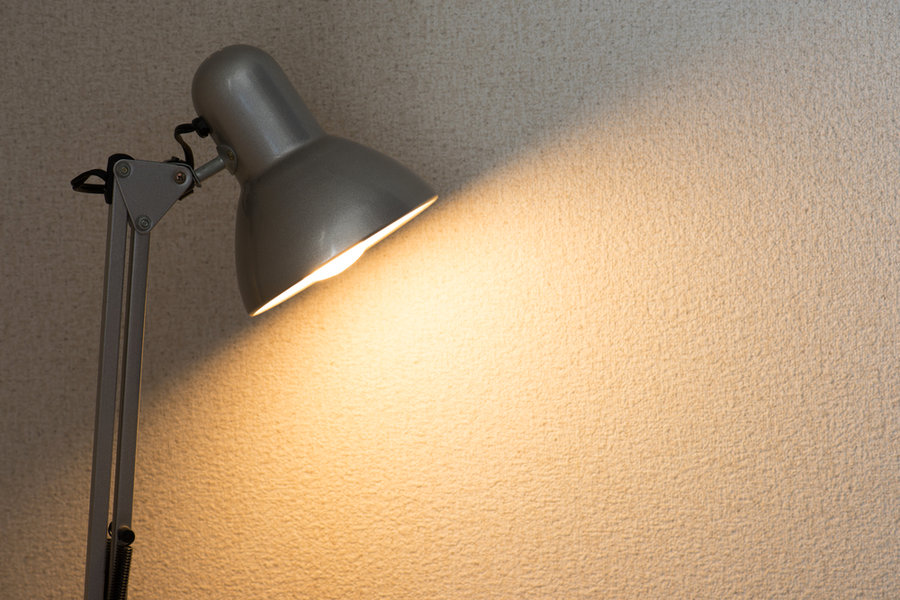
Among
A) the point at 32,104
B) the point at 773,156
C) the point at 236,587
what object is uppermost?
the point at 32,104

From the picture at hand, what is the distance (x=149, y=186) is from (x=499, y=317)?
18.0 inches

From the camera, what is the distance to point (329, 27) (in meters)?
0.94

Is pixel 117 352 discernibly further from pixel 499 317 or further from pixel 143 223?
pixel 499 317

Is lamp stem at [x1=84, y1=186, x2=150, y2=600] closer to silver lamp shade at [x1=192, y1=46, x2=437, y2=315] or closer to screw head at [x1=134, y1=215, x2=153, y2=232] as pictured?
screw head at [x1=134, y1=215, x2=153, y2=232]

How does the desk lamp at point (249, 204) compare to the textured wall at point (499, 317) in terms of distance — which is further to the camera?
the textured wall at point (499, 317)

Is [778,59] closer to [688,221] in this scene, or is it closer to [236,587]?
[688,221]

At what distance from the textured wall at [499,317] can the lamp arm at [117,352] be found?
26 centimetres

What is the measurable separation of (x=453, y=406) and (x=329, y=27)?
1.78ft

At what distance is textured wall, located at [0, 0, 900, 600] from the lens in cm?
89

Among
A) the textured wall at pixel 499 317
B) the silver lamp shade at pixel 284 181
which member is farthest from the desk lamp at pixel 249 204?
the textured wall at pixel 499 317

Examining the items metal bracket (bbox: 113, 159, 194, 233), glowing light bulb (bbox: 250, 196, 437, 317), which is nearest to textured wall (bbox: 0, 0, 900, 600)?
glowing light bulb (bbox: 250, 196, 437, 317)

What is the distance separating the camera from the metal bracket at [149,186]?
649mm

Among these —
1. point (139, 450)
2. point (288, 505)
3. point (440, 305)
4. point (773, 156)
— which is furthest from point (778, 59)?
point (139, 450)

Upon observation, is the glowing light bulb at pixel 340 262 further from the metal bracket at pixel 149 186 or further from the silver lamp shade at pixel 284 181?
the metal bracket at pixel 149 186
